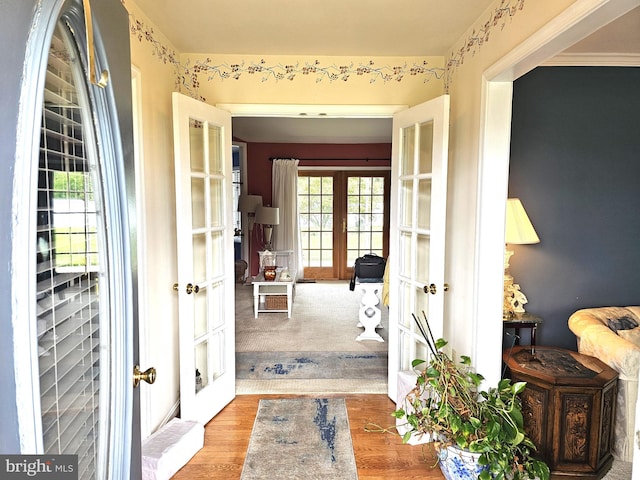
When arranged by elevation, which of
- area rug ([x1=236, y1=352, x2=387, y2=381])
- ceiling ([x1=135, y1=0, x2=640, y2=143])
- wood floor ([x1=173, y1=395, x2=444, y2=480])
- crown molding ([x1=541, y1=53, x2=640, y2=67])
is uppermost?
ceiling ([x1=135, y1=0, x2=640, y2=143])

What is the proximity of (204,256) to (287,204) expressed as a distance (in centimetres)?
470

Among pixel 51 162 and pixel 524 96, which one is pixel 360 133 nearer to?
pixel 524 96

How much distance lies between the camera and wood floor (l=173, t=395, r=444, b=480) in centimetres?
221

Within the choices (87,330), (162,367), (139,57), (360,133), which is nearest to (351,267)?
(360,133)

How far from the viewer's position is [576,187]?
3016mm

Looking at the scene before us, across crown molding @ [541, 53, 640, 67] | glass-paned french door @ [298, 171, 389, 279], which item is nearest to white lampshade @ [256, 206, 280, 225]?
glass-paned french door @ [298, 171, 389, 279]

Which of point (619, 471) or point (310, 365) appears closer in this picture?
point (619, 471)

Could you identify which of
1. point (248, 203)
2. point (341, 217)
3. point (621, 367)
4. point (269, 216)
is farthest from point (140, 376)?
point (341, 217)

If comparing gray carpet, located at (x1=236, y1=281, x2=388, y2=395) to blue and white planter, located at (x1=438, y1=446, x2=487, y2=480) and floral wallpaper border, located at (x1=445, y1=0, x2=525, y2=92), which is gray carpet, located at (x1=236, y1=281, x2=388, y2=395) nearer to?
blue and white planter, located at (x1=438, y1=446, x2=487, y2=480)

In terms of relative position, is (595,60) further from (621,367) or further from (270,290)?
(270,290)

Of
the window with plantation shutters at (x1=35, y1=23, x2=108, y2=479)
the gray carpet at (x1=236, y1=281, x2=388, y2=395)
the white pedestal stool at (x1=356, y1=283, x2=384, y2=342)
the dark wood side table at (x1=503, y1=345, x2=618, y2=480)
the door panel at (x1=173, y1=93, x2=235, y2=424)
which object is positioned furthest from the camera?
the white pedestal stool at (x1=356, y1=283, x2=384, y2=342)

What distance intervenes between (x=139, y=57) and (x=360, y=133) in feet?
14.8

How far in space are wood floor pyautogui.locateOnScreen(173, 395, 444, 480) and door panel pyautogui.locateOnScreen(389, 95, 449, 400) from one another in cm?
33

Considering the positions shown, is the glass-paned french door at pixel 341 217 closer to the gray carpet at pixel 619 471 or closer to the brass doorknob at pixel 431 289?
the brass doorknob at pixel 431 289
